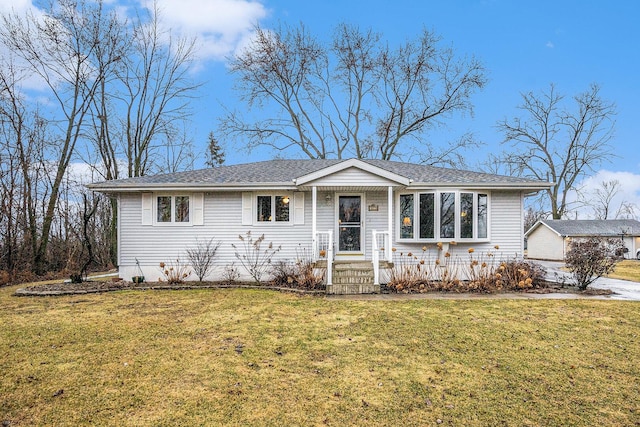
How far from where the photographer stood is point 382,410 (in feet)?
11.4

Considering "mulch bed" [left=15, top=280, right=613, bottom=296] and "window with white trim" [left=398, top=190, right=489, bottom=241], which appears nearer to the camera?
"mulch bed" [left=15, top=280, right=613, bottom=296]

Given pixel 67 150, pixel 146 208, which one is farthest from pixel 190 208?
pixel 67 150

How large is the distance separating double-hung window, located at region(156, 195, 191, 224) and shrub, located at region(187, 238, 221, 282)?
0.91 meters

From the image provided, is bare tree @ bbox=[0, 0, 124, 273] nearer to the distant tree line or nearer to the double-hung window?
the distant tree line

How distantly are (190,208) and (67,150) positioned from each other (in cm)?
846

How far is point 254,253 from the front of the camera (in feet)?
36.4

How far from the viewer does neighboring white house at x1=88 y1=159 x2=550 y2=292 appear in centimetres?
1084

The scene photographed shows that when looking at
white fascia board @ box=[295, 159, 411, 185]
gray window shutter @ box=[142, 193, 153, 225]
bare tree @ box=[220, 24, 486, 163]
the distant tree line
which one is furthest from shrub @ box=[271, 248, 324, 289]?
bare tree @ box=[220, 24, 486, 163]

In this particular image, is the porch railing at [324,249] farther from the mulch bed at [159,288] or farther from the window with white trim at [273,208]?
the window with white trim at [273,208]

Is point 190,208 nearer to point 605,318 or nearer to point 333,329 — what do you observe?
point 333,329

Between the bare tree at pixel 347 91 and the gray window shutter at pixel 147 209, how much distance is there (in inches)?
550

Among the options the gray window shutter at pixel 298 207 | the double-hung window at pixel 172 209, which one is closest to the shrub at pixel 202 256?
the double-hung window at pixel 172 209

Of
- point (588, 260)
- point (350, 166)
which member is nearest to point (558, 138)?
point (588, 260)

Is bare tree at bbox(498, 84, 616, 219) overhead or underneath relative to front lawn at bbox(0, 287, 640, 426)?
overhead
